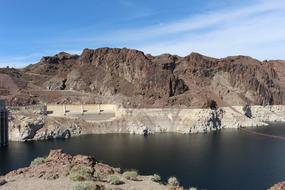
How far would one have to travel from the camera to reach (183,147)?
10150 cm

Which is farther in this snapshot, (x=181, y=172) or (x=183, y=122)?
(x=183, y=122)

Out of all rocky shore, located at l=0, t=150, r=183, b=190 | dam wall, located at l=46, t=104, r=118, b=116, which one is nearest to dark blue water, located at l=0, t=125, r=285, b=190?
dam wall, located at l=46, t=104, r=118, b=116

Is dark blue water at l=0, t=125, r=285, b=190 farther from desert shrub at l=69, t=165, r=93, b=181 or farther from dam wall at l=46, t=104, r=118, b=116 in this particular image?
desert shrub at l=69, t=165, r=93, b=181

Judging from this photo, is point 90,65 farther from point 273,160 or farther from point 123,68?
point 273,160

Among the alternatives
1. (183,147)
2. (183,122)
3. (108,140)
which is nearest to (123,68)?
(183,122)

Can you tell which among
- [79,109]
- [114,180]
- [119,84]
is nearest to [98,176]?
[114,180]

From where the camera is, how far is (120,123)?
143m

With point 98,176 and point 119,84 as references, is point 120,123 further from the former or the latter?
point 98,176

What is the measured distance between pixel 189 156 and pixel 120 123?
59930 millimetres

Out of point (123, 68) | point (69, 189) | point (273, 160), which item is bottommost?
point (273, 160)

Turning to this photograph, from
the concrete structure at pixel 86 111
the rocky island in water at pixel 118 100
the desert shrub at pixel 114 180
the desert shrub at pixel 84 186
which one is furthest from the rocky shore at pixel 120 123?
the desert shrub at pixel 84 186

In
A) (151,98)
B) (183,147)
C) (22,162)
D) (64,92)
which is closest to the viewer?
(22,162)

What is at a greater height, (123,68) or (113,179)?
(123,68)

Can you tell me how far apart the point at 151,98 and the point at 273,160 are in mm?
76393
